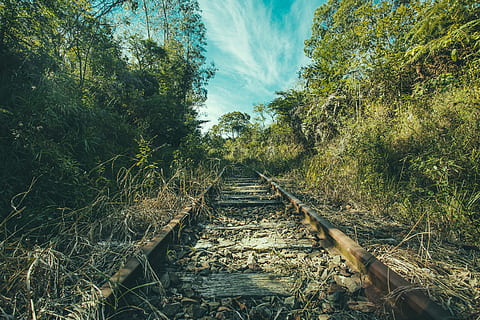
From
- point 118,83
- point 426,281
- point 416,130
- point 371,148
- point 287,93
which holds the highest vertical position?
point 287,93

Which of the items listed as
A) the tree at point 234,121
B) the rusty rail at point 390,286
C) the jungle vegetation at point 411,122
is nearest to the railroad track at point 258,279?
the rusty rail at point 390,286

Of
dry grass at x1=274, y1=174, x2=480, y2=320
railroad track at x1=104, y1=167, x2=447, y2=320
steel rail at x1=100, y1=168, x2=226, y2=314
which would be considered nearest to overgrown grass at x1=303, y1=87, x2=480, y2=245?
dry grass at x1=274, y1=174, x2=480, y2=320

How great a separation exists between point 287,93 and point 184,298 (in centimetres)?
966

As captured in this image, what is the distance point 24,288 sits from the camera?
1226 millimetres

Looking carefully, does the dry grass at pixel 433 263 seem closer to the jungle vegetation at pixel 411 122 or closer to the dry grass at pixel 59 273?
the jungle vegetation at pixel 411 122

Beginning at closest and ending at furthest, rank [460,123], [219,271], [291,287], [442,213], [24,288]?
1. [24,288]
2. [291,287]
3. [219,271]
4. [442,213]
5. [460,123]

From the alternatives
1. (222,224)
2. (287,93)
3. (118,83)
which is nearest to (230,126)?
(287,93)

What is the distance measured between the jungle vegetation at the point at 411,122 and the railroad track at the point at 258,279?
0.81 m

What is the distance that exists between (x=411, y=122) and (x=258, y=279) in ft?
11.1

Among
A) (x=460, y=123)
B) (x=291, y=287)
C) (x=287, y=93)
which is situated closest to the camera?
(x=291, y=287)

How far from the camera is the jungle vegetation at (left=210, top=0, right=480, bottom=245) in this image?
232 cm

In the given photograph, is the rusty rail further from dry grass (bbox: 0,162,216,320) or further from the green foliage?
the green foliage

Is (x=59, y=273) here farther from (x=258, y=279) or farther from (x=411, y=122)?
(x=411, y=122)

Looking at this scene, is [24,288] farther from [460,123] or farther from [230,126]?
[230,126]
